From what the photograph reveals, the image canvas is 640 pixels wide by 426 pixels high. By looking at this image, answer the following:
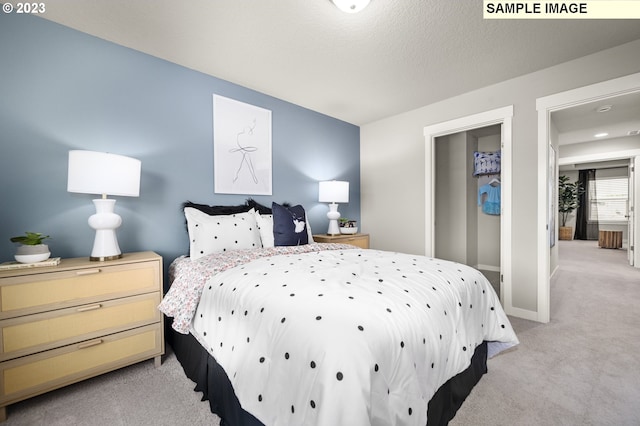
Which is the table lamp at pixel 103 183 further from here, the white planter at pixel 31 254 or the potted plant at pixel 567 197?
the potted plant at pixel 567 197

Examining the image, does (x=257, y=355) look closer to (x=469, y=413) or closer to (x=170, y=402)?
(x=170, y=402)

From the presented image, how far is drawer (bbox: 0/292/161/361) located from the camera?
4.78 feet

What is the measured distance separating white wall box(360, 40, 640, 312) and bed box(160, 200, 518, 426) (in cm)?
148

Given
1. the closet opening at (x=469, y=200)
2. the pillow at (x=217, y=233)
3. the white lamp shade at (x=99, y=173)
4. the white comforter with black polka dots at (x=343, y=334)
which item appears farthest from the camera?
the closet opening at (x=469, y=200)

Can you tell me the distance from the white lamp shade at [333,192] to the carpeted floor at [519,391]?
7.30ft

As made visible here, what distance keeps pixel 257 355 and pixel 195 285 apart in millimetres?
768

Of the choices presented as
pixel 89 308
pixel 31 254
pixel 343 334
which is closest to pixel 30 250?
pixel 31 254

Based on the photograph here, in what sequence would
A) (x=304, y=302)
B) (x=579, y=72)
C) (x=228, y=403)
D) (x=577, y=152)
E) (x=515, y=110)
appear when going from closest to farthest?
1. (x=304, y=302)
2. (x=228, y=403)
3. (x=579, y=72)
4. (x=515, y=110)
5. (x=577, y=152)

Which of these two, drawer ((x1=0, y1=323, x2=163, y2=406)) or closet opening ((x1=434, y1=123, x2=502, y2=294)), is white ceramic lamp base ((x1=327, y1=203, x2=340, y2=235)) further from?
drawer ((x1=0, y1=323, x2=163, y2=406))

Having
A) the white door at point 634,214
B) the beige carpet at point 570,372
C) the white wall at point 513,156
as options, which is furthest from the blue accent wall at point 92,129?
the white door at point 634,214

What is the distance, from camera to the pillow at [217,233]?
2.17 m

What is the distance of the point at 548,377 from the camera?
1738 millimetres

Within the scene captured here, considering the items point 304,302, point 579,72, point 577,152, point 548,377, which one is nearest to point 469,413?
point 548,377

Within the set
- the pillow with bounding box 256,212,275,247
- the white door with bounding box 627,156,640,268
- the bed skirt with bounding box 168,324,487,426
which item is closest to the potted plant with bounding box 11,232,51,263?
the bed skirt with bounding box 168,324,487,426
